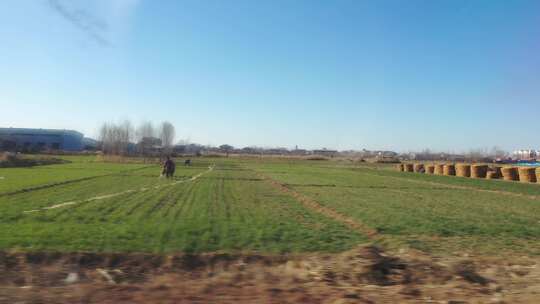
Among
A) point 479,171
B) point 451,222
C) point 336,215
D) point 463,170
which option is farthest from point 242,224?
point 463,170

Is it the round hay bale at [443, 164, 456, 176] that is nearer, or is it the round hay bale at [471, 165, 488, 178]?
the round hay bale at [471, 165, 488, 178]

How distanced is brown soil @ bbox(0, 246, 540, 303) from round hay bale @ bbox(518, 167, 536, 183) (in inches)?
1715

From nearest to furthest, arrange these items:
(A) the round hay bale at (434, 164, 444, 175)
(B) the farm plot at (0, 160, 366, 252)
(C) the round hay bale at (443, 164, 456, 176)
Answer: (B) the farm plot at (0, 160, 366, 252) < (C) the round hay bale at (443, 164, 456, 176) < (A) the round hay bale at (434, 164, 444, 175)

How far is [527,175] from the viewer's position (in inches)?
1962

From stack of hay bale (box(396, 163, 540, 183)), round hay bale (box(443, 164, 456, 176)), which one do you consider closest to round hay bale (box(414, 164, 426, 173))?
stack of hay bale (box(396, 163, 540, 183))

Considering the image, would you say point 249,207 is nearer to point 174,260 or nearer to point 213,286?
point 174,260

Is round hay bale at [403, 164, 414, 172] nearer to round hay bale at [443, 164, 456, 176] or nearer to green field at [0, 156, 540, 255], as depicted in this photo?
round hay bale at [443, 164, 456, 176]

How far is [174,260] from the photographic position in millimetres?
10094

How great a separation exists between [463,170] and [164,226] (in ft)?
181

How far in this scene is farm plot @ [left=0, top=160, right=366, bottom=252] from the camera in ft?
37.7

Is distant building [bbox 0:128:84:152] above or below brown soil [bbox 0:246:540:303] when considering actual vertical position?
above

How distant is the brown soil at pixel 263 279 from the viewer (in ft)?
23.8

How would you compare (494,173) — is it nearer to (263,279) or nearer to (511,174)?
(511,174)

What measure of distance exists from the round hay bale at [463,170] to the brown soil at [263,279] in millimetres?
53110
